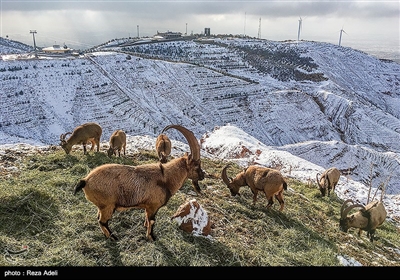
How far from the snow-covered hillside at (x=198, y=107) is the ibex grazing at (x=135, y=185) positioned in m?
18.2

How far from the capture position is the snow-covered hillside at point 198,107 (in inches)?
1105

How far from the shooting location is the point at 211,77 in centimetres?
4816

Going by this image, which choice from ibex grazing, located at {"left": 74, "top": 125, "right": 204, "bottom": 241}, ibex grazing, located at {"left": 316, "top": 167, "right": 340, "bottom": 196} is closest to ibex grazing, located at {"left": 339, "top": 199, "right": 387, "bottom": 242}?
ibex grazing, located at {"left": 316, "top": 167, "right": 340, "bottom": 196}

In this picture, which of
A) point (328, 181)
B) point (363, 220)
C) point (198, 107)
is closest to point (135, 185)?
point (363, 220)

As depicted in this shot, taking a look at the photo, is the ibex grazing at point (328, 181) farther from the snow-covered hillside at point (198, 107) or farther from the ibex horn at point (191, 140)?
the snow-covered hillside at point (198, 107)

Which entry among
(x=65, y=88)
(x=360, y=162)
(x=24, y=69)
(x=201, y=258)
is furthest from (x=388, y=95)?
(x=201, y=258)

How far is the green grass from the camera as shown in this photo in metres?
5.76

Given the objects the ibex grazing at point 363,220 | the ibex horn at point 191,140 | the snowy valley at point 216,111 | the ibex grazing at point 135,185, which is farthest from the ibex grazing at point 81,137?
the ibex grazing at point 363,220

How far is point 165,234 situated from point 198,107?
3516 centimetres

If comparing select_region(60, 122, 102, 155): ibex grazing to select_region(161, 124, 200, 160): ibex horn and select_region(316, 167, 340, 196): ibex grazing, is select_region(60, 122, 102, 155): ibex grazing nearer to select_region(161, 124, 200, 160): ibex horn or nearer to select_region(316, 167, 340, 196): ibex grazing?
select_region(161, 124, 200, 160): ibex horn

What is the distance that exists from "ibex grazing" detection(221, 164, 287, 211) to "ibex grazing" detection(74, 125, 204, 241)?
11.5ft

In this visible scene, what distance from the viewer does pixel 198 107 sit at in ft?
135

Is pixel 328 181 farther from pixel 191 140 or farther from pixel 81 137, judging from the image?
pixel 81 137

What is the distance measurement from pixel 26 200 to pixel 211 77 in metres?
43.1
